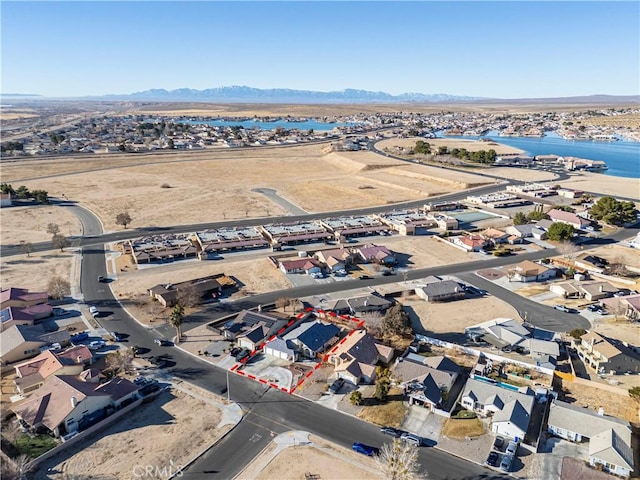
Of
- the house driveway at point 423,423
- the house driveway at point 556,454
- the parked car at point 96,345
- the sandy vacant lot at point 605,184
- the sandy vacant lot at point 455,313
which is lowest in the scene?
the house driveway at point 423,423

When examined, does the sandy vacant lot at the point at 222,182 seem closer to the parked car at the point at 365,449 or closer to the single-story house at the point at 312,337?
the single-story house at the point at 312,337

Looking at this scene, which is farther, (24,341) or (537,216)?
(537,216)

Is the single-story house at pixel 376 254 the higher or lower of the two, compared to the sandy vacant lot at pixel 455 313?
higher

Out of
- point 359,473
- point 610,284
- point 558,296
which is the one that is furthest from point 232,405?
point 610,284

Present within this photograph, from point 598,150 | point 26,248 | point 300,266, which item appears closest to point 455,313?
point 300,266

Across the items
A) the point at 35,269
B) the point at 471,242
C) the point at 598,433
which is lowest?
the point at 35,269

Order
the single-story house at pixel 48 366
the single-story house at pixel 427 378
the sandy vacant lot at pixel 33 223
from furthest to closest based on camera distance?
the sandy vacant lot at pixel 33 223
the single-story house at pixel 48 366
the single-story house at pixel 427 378

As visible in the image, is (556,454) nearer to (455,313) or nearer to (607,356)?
(607,356)

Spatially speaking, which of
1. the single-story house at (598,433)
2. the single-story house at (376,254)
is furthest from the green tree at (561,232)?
the single-story house at (598,433)
